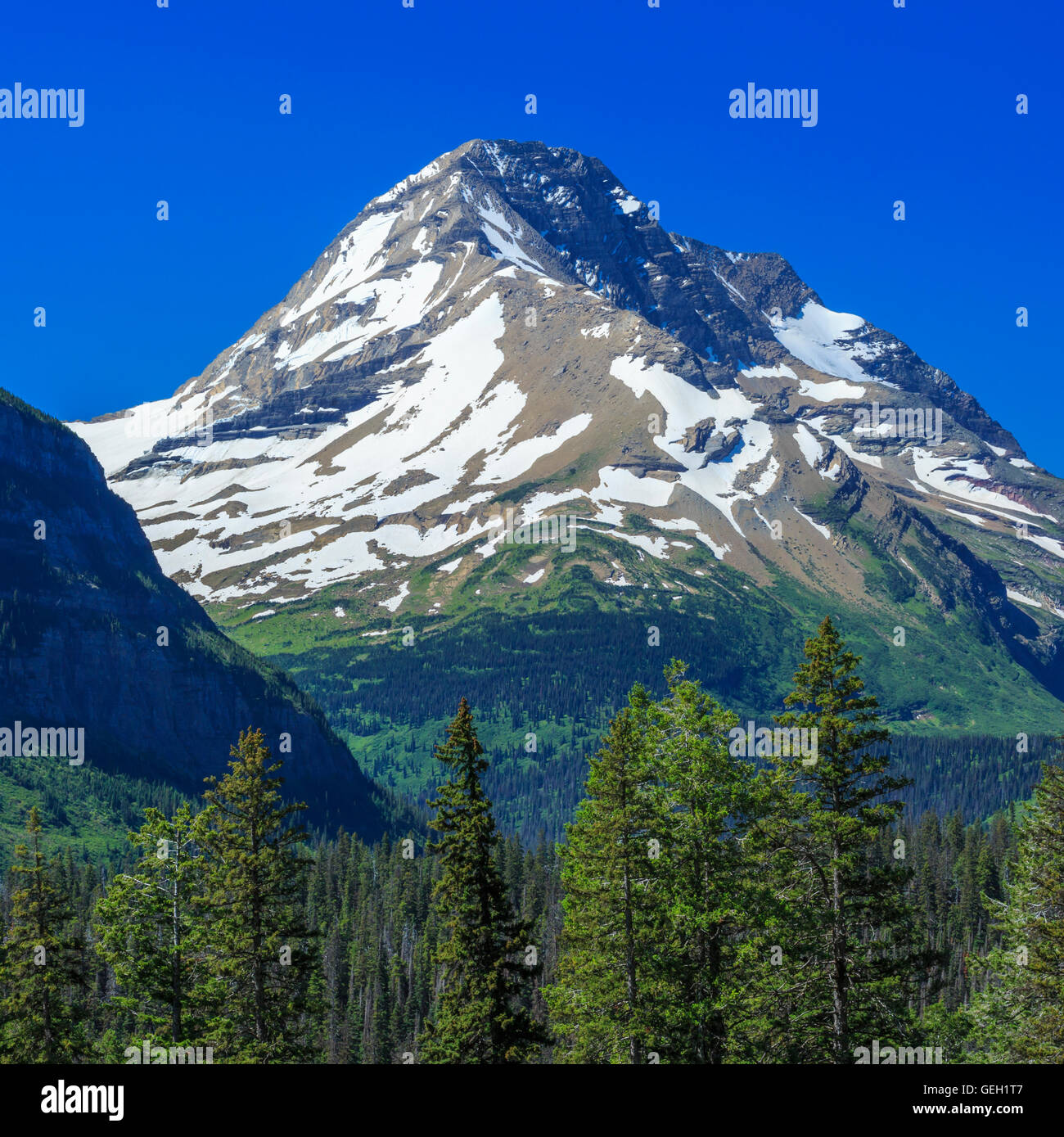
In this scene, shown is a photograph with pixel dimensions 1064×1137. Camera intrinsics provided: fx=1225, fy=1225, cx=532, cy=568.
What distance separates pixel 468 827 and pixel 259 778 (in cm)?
808

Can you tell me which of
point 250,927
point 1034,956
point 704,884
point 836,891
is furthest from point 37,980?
point 1034,956

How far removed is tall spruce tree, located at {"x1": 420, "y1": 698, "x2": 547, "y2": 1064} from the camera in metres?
41.4

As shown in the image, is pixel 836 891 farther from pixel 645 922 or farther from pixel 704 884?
pixel 645 922

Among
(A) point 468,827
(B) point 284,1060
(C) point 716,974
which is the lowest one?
(B) point 284,1060

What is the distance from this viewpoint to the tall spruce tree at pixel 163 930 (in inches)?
1667

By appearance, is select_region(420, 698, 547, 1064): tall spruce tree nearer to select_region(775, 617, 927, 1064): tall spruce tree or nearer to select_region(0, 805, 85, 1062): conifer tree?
select_region(775, 617, 927, 1064): tall spruce tree

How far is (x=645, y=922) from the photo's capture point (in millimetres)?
39531

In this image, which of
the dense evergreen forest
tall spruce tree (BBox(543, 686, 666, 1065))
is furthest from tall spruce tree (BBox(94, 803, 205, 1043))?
tall spruce tree (BBox(543, 686, 666, 1065))

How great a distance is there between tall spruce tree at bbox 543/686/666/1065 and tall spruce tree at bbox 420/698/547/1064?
1965mm

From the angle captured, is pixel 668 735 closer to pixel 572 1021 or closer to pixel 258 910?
pixel 572 1021
